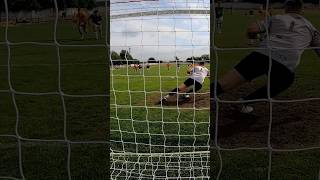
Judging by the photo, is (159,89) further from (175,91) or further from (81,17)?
(81,17)

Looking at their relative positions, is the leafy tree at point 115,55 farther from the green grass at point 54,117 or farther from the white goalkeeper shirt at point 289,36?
the white goalkeeper shirt at point 289,36

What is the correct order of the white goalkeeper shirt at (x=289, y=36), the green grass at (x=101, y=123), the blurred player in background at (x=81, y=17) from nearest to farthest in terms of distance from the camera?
the green grass at (x=101, y=123) → the white goalkeeper shirt at (x=289, y=36) → the blurred player in background at (x=81, y=17)

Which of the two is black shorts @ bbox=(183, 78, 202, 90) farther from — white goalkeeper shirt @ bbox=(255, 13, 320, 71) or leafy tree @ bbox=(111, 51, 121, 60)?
leafy tree @ bbox=(111, 51, 121, 60)

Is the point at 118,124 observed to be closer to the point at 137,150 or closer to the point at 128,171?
the point at 137,150

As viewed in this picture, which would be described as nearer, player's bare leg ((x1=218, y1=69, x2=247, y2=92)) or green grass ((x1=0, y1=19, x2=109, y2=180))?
green grass ((x1=0, y1=19, x2=109, y2=180))

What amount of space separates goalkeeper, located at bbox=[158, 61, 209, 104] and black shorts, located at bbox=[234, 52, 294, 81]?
18 centimetres

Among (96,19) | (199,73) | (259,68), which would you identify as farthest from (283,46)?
(96,19)

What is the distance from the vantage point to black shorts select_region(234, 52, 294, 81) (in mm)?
2652

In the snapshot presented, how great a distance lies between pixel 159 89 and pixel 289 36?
0.91 meters

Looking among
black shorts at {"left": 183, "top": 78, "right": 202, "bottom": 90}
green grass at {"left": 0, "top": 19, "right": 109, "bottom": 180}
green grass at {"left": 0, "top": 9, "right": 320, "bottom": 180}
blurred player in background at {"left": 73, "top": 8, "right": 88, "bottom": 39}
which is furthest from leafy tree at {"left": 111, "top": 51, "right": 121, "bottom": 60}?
blurred player in background at {"left": 73, "top": 8, "right": 88, "bottom": 39}

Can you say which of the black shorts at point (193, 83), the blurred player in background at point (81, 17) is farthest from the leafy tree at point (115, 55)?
the blurred player in background at point (81, 17)

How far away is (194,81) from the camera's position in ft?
9.89

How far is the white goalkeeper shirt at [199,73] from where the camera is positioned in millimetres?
2801

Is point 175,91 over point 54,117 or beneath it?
over
